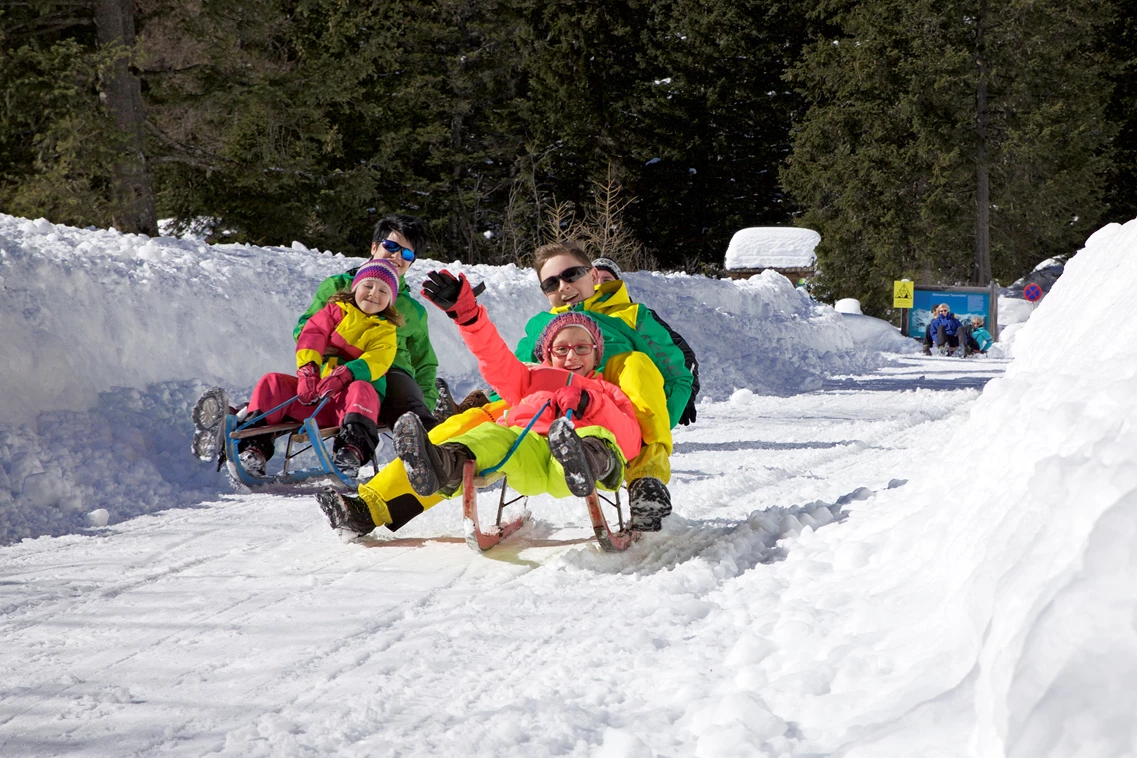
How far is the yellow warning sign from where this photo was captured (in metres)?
22.5

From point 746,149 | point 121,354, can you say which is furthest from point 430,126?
point 121,354

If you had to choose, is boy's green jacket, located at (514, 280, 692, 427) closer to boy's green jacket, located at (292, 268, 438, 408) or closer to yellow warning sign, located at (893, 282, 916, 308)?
boy's green jacket, located at (292, 268, 438, 408)

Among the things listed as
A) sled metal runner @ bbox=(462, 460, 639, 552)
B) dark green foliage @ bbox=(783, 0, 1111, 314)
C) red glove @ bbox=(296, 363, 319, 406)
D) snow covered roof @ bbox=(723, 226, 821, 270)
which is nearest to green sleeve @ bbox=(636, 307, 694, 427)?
sled metal runner @ bbox=(462, 460, 639, 552)

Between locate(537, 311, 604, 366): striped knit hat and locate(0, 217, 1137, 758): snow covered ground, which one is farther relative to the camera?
locate(537, 311, 604, 366): striped knit hat

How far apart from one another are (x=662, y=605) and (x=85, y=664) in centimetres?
168

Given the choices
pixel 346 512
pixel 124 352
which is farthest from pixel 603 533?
pixel 124 352

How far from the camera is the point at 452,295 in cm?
400

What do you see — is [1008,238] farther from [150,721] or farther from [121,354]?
[150,721]

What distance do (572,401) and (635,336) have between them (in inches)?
31.8

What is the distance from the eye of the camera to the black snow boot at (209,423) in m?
5.45

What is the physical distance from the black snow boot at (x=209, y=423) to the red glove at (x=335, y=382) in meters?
0.52

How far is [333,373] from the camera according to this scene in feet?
18.9

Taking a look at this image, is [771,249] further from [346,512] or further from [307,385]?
[346,512]

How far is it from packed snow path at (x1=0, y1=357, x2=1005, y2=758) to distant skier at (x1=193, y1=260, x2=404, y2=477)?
48 centimetres
